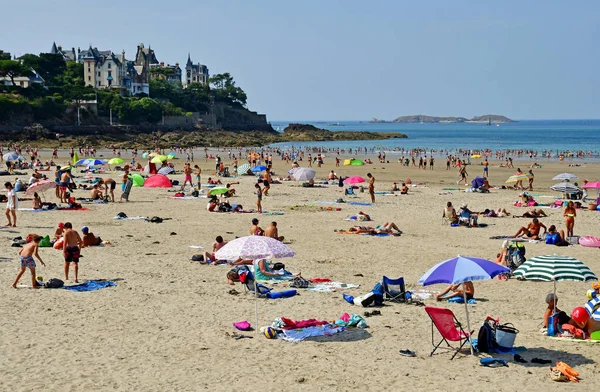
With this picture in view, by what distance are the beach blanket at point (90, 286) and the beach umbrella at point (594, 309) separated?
26.9ft

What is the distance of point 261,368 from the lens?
365 inches

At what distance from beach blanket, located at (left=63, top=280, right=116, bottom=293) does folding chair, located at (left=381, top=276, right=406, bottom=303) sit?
16.5ft

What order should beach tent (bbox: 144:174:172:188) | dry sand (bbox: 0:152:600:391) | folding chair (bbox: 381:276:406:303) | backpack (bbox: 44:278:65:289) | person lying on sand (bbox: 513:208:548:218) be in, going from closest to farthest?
dry sand (bbox: 0:152:600:391), folding chair (bbox: 381:276:406:303), backpack (bbox: 44:278:65:289), person lying on sand (bbox: 513:208:548:218), beach tent (bbox: 144:174:172:188)

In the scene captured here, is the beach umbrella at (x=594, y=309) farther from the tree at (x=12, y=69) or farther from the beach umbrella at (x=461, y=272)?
the tree at (x=12, y=69)

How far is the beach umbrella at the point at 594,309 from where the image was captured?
34.6ft

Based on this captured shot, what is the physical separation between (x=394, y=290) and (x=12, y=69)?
10002 centimetres

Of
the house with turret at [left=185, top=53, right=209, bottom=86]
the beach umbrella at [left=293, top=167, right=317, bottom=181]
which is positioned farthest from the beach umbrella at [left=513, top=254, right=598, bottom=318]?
the house with turret at [left=185, top=53, right=209, bottom=86]

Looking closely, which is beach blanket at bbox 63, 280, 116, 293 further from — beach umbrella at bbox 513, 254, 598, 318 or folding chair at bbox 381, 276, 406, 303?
beach umbrella at bbox 513, 254, 598, 318

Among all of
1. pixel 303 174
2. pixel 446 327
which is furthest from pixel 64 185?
pixel 446 327

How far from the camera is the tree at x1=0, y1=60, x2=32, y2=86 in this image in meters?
101

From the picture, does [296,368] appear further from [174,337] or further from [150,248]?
[150,248]

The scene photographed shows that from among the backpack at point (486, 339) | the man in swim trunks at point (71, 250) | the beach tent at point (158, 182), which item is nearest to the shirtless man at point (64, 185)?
the beach tent at point (158, 182)

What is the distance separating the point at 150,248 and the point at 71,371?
29.7 ft

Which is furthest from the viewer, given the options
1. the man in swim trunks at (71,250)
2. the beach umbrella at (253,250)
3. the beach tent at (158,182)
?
the beach tent at (158,182)
